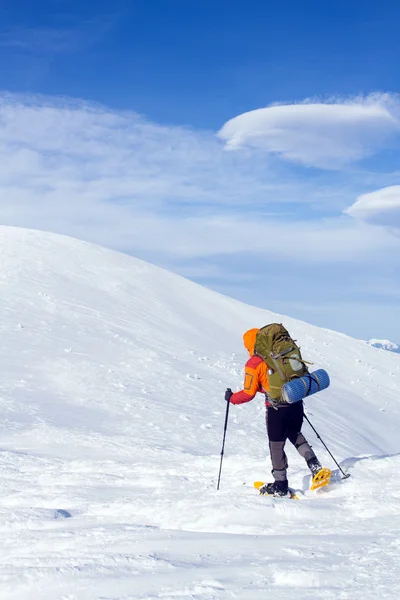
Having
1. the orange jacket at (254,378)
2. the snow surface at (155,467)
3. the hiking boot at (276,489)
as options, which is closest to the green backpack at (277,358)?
the orange jacket at (254,378)

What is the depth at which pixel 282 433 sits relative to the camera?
758 cm

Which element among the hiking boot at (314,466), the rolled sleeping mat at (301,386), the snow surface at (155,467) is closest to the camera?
the snow surface at (155,467)

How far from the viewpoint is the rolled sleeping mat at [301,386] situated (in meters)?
7.16

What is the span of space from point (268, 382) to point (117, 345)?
12.9 metres

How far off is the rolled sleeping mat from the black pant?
0.25m

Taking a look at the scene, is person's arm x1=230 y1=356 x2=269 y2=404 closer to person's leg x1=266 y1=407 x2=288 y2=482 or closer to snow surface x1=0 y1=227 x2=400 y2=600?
person's leg x1=266 y1=407 x2=288 y2=482

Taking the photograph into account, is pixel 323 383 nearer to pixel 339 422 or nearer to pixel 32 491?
pixel 32 491

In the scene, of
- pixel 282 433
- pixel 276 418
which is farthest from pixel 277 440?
pixel 276 418

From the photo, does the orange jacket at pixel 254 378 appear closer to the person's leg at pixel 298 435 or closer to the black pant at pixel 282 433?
the black pant at pixel 282 433

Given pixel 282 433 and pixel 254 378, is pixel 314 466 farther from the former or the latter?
pixel 254 378

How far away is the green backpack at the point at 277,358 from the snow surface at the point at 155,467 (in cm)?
136

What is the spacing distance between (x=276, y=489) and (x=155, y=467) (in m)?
2.45

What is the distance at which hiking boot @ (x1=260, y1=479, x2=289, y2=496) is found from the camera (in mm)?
7188

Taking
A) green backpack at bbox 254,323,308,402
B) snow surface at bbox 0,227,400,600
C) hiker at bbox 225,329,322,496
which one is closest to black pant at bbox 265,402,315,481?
hiker at bbox 225,329,322,496
